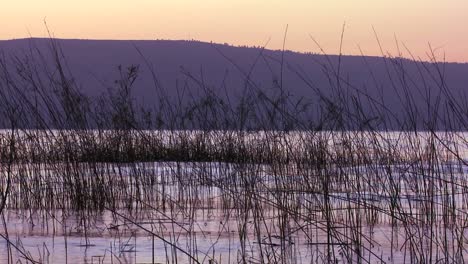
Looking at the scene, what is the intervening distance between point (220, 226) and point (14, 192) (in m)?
1.53

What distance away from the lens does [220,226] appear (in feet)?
13.5

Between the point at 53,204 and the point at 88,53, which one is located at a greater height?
the point at 88,53

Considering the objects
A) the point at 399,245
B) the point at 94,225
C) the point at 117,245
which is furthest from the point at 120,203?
the point at 399,245

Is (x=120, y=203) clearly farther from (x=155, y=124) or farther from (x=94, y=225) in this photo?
(x=155, y=124)

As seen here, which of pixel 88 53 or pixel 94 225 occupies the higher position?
pixel 88 53

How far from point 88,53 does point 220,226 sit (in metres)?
61.0

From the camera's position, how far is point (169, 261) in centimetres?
308

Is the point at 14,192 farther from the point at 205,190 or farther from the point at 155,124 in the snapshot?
the point at 155,124

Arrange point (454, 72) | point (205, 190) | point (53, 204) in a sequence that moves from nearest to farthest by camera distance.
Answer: point (53, 204)
point (205, 190)
point (454, 72)

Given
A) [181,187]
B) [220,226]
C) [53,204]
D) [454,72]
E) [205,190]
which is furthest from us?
[454,72]

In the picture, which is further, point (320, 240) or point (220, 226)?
point (220, 226)

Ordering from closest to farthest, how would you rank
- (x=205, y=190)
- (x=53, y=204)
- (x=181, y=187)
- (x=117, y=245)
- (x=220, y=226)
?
(x=117, y=245) < (x=220, y=226) < (x=53, y=204) < (x=181, y=187) < (x=205, y=190)

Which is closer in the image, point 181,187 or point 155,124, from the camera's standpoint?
point 181,187

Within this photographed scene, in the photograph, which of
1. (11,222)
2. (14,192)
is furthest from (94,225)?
(14,192)
